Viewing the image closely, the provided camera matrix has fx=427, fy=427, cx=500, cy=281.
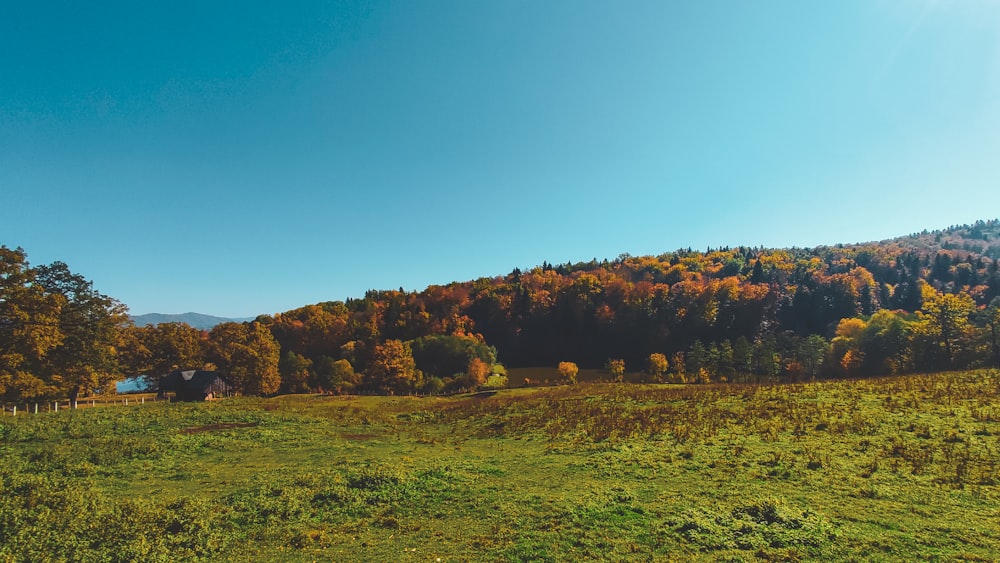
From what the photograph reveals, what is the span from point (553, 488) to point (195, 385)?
73744 millimetres

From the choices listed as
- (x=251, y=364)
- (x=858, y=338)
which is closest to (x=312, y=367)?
(x=251, y=364)

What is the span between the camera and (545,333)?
6427 inches

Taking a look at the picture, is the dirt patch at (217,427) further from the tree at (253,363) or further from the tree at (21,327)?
the tree at (253,363)

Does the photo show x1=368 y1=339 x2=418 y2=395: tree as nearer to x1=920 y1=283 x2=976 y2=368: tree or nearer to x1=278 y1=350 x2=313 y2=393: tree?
x1=278 y1=350 x2=313 y2=393: tree

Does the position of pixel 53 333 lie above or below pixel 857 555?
above

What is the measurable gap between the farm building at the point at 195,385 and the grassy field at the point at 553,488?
4126 cm

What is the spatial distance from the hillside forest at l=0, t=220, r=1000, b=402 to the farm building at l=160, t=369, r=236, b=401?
11.2 feet

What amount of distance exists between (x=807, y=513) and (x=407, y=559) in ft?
38.4

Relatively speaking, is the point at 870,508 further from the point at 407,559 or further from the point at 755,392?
the point at 755,392

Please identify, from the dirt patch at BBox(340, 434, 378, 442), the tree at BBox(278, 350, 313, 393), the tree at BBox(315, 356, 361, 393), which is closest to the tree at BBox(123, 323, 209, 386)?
the tree at BBox(278, 350, 313, 393)

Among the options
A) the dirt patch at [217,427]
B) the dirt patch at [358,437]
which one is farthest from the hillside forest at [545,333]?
the dirt patch at [358,437]

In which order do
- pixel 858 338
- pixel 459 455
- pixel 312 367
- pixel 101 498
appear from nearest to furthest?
pixel 101 498
pixel 459 455
pixel 858 338
pixel 312 367

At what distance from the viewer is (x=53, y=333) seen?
1713 inches

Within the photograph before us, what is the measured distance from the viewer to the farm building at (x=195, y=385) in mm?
68188
